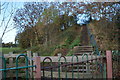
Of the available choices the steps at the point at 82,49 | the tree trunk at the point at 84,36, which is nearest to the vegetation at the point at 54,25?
the tree trunk at the point at 84,36

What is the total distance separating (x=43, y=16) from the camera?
3.64 m

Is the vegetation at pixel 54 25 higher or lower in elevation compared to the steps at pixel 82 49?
higher

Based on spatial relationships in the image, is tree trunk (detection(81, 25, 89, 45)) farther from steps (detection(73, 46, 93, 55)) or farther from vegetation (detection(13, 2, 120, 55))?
steps (detection(73, 46, 93, 55))

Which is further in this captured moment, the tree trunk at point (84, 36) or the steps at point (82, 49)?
the tree trunk at point (84, 36)

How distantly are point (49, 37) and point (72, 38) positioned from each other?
0.56 meters

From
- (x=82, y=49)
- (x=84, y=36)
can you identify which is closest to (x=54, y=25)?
(x=84, y=36)

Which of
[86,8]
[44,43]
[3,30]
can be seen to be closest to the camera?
[3,30]

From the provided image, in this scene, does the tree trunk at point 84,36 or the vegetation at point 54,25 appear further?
the tree trunk at point 84,36

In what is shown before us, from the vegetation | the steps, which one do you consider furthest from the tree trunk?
the steps

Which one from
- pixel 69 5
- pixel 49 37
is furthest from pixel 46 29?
pixel 69 5

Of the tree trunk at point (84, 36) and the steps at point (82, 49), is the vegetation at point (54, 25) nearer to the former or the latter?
the tree trunk at point (84, 36)

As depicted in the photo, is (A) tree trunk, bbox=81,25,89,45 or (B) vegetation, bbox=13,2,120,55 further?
(A) tree trunk, bbox=81,25,89,45

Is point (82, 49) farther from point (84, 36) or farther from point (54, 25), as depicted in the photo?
point (54, 25)

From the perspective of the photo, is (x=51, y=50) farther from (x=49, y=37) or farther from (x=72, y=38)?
(x=72, y=38)
